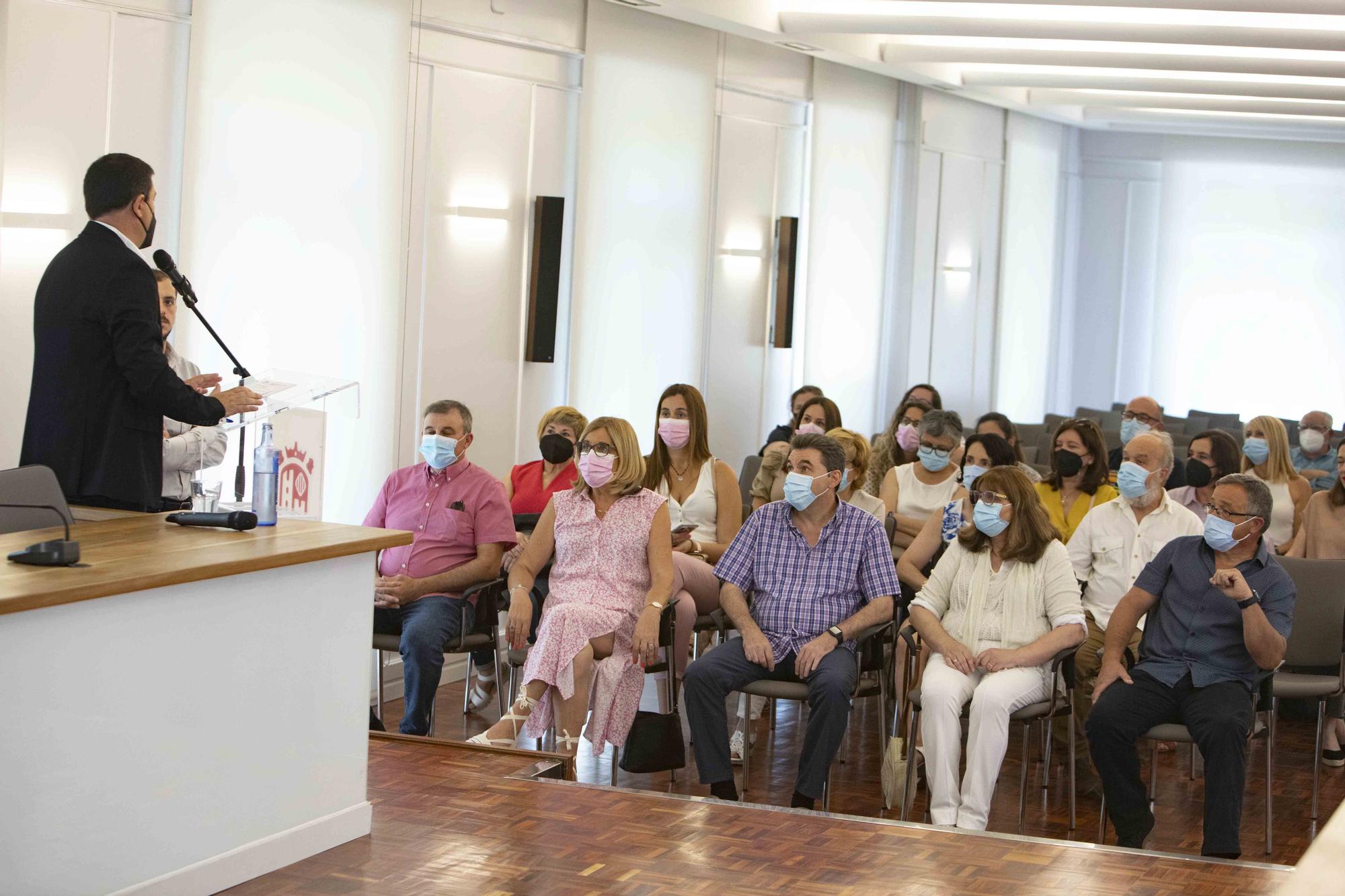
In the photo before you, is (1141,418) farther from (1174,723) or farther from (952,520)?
(1174,723)

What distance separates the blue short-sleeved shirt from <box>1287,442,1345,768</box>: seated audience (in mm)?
1574

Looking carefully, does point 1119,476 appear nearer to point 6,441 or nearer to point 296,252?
point 296,252

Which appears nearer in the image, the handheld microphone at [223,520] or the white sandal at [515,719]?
the handheld microphone at [223,520]

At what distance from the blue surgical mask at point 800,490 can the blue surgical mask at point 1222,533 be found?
4.27ft

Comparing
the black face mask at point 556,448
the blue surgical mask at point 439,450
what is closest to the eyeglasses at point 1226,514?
the black face mask at point 556,448

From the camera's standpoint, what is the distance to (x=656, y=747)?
16.5 ft

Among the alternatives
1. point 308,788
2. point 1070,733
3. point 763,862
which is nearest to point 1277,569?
point 1070,733

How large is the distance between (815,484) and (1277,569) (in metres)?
1.54

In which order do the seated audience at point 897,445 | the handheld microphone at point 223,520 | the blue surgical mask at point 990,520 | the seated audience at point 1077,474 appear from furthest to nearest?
the seated audience at point 897,445, the seated audience at point 1077,474, the blue surgical mask at point 990,520, the handheld microphone at point 223,520

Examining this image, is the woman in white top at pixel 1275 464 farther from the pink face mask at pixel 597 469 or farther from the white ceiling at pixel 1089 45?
the pink face mask at pixel 597 469

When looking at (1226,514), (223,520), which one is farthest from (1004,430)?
(223,520)

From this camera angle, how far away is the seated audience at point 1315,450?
787 cm

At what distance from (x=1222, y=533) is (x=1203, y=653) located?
40 centimetres

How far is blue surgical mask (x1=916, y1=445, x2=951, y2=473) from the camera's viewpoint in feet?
21.5
